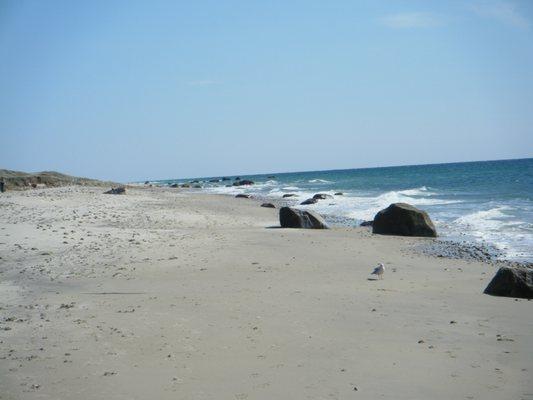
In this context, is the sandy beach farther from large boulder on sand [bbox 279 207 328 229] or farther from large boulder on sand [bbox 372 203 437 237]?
large boulder on sand [bbox 279 207 328 229]

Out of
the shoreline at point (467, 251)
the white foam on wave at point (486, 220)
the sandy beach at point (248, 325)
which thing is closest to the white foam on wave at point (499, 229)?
the white foam on wave at point (486, 220)

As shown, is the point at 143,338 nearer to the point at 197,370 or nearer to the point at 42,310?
the point at 197,370

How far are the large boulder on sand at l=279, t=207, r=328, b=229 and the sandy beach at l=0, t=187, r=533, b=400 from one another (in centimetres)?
588

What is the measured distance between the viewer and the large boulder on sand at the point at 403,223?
1848 centimetres

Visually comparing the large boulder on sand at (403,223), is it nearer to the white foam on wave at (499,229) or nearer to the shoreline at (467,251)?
the shoreline at (467,251)

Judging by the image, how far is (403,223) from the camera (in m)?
18.9

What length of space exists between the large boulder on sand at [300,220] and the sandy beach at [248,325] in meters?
5.88

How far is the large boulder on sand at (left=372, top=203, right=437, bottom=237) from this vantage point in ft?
60.6

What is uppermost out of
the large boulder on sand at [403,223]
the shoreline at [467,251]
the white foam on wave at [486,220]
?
the large boulder on sand at [403,223]

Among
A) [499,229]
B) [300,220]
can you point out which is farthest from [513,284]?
[300,220]

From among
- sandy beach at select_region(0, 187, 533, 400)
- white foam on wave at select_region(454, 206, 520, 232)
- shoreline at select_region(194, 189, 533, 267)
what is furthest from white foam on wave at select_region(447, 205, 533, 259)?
sandy beach at select_region(0, 187, 533, 400)

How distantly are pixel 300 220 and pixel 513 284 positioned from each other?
11657 millimetres

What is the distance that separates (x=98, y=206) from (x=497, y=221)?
18.8 meters

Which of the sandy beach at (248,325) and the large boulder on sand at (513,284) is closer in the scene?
the sandy beach at (248,325)
